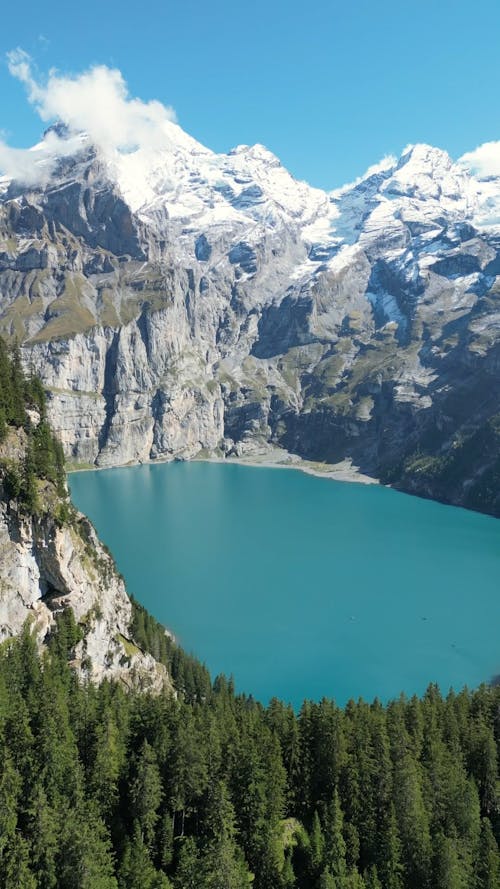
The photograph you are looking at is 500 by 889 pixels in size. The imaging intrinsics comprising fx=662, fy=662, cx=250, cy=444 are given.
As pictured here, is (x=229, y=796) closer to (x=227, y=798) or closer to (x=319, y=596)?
(x=227, y=798)

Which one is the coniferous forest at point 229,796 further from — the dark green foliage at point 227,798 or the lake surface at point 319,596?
the lake surface at point 319,596

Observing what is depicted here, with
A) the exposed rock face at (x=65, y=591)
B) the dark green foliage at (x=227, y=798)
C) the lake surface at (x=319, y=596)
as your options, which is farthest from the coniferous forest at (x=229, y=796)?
the lake surface at (x=319, y=596)

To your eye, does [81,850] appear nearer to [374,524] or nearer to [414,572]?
[414,572]

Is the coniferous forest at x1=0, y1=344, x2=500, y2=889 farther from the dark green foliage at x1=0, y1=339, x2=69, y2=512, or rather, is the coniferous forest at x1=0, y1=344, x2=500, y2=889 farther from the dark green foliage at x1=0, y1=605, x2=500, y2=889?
the dark green foliage at x1=0, y1=339, x2=69, y2=512

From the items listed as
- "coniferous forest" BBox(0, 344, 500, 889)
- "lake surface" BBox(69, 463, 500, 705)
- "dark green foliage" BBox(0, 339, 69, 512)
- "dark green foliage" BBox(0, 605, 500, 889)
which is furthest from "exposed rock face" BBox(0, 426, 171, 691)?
"lake surface" BBox(69, 463, 500, 705)

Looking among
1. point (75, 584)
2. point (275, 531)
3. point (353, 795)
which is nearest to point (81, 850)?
point (353, 795)

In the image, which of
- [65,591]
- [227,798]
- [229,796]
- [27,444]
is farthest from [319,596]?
[227,798]
